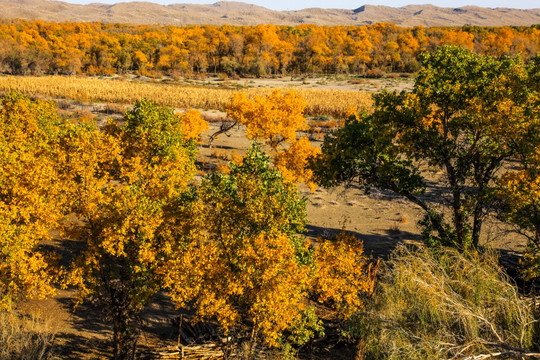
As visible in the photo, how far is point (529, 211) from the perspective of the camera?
Answer: 16281mm

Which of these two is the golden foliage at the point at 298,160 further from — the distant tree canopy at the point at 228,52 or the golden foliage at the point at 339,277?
the distant tree canopy at the point at 228,52

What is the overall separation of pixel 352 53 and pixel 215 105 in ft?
263

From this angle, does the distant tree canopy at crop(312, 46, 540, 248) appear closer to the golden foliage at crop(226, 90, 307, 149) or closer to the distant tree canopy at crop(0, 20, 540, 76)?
the golden foliage at crop(226, 90, 307, 149)

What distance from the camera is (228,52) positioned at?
132m

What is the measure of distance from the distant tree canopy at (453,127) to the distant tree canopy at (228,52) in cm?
9976

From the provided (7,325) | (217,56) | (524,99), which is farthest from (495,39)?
(7,325)

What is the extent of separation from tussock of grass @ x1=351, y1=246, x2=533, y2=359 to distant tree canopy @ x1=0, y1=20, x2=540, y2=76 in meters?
108

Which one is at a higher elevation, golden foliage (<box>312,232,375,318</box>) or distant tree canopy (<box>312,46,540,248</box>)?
distant tree canopy (<box>312,46,540,248</box>)

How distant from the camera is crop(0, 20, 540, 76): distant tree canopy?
4333 inches

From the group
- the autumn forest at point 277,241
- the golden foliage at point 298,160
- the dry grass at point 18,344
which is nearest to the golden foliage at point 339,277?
the autumn forest at point 277,241

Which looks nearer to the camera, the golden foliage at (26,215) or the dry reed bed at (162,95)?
the golden foliage at (26,215)

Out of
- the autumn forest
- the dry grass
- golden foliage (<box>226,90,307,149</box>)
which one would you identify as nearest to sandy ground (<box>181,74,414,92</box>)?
Result: golden foliage (<box>226,90,307,149</box>)

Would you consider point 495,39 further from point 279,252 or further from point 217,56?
point 279,252

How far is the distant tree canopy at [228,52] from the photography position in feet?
361
